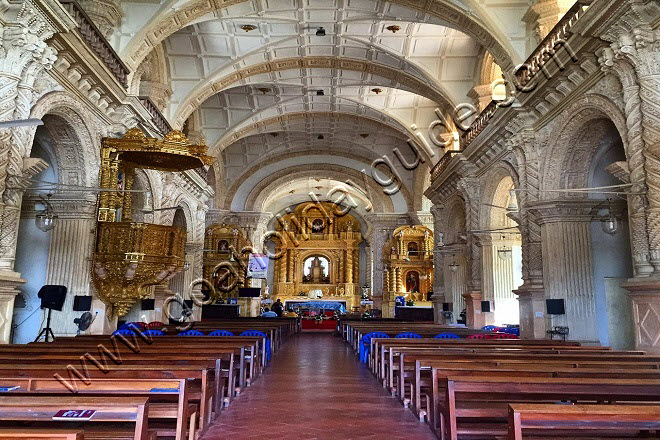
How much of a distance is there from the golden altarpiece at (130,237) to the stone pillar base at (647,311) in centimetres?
779

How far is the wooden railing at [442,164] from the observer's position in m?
16.5

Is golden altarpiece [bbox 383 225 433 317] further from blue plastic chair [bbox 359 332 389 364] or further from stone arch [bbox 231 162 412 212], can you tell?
blue plastic chair [bbox 359 332 389 364]

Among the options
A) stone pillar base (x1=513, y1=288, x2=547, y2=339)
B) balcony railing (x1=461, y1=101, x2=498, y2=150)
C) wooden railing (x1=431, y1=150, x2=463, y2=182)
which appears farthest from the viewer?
wooden railing (x1=431, y1=150, x2=463, y2=182)

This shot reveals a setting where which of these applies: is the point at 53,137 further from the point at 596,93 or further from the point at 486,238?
the point at 486,238

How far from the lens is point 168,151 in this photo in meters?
9.94

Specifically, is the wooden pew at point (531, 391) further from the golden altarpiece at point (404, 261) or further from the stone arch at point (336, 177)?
the stone arch at point (336, 177)

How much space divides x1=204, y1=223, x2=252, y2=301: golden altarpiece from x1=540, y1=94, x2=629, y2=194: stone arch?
16.7 metres

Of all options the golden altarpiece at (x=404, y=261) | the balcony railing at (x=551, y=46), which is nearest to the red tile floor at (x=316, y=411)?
the balcony railing at (x=551, y=46)

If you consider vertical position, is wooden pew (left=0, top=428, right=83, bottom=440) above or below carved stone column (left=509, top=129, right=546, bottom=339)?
below

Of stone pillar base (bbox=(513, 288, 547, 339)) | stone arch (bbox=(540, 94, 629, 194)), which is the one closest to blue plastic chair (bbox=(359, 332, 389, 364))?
stone pillar base (bbox=(513, 288, 547, 339))

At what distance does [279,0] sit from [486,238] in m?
8.33

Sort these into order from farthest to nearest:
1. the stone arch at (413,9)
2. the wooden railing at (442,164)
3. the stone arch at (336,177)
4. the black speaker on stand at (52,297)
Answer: the stone arch at (336,177), the wooden railing at (442,164), the stone arch at (413,9), the black speaker on stand at (52,297)

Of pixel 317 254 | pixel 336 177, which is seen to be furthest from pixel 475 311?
pixel 317 254

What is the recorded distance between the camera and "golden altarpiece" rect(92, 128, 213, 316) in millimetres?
9703
